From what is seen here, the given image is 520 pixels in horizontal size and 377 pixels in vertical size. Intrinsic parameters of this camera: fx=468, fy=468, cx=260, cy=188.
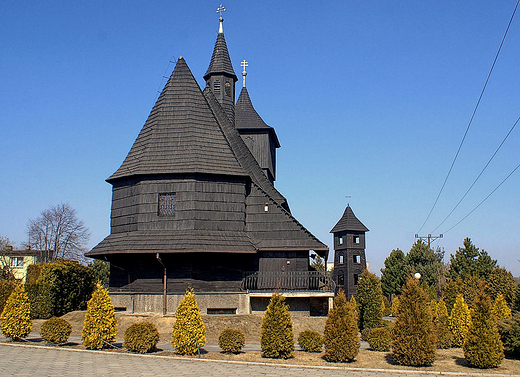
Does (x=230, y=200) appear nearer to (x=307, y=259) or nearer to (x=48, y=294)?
(x=307, y=259)

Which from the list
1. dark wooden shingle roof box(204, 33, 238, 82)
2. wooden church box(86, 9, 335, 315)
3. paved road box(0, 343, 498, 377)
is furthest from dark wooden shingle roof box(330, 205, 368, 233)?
paved road box(0, 343, 498, 377)

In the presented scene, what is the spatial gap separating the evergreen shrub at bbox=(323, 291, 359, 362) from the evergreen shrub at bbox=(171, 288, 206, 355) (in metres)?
3.75

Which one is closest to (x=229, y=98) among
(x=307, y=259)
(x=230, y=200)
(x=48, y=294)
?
(x=230, y=200)

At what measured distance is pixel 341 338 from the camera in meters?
13.7

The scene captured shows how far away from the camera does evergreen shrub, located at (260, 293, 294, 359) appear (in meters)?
13.8

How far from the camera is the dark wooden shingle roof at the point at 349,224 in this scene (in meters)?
46.4

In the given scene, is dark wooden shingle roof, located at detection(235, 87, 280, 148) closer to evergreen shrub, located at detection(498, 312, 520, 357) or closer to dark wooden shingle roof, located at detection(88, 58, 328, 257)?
dark wooden shingle roof, located at detection(88, 58, 328, 257)

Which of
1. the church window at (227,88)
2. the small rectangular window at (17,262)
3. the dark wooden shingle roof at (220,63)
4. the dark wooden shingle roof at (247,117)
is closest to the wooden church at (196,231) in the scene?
the church window at (227,88)

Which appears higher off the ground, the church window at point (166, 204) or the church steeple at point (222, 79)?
the church steeple at point (222, 79)

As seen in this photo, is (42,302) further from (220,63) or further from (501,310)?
(501,310)

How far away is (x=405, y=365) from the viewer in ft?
44.3

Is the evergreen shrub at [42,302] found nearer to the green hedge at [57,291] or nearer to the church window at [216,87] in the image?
the green hedge at [57,291]

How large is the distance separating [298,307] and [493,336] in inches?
373

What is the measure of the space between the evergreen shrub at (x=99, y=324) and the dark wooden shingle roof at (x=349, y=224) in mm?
34135
